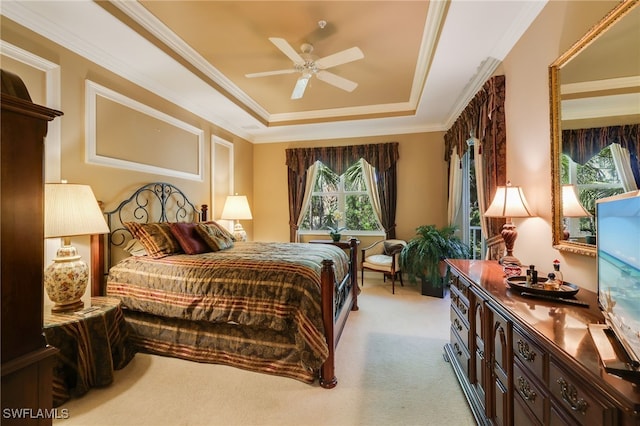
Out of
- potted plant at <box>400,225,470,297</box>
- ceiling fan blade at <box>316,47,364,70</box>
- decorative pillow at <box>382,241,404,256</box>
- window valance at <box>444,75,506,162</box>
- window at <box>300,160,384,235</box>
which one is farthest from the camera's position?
window at <box>300,160,384,235</box>

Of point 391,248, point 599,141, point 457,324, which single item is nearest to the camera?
point 599,141

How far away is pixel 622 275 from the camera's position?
891mm

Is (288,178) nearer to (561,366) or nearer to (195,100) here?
(195,100)

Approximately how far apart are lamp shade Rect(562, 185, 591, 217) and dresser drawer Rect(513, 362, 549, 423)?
0.94 metres

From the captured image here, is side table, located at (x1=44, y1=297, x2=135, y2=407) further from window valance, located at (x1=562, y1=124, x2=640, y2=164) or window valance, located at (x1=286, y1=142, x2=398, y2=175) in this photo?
window valance, located at (x1=286, y1=142, x2=398, y2=175)

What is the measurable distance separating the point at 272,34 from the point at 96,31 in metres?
1.49

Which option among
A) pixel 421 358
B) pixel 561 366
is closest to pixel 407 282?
pixel 421 358

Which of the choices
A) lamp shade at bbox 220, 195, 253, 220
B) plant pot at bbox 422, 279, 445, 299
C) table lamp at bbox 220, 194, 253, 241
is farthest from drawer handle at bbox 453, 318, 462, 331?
lamp shade at bbox 220, 195, 253, 220

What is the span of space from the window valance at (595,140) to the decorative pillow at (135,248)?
11.2ft

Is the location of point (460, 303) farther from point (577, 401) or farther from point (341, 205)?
point (341, 205)

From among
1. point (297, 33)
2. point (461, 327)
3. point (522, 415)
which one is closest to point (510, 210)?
point (461, 327)

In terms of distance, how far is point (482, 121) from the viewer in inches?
111

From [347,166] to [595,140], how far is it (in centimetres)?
385

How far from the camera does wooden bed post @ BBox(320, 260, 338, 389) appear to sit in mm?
2025
